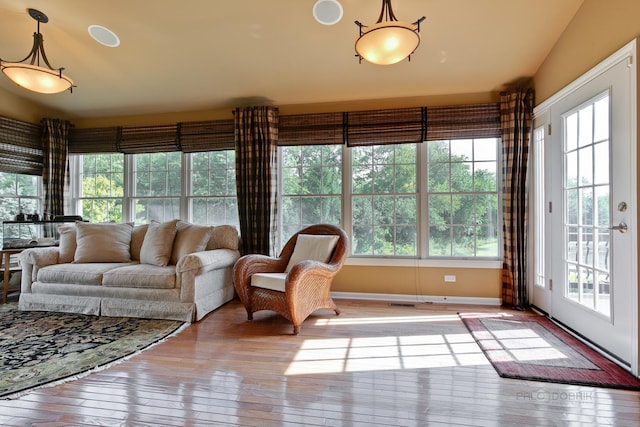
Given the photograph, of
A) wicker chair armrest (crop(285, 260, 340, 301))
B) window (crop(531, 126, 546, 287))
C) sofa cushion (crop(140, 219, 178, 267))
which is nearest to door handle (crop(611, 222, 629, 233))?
window (crop(531, 126, 546, 287))

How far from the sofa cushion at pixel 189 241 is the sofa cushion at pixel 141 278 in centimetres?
30

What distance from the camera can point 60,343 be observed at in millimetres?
2527

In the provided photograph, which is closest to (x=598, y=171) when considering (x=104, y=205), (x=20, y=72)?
(x=20, y=72)

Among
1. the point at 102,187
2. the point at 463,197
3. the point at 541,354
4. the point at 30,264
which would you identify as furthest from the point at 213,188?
the point at 541,354

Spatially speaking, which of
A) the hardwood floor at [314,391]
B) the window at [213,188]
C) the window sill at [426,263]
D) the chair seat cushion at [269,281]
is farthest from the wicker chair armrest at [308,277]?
the window at [213,188]

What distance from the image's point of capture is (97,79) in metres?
3.87

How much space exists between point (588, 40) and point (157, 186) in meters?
5.04

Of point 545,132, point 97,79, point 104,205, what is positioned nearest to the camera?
point 545,132

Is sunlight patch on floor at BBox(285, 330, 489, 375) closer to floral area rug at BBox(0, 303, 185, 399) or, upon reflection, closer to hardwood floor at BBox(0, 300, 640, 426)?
hardwood floor at BBox(0, 300, 640, 426)

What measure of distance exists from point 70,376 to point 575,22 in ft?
15.6

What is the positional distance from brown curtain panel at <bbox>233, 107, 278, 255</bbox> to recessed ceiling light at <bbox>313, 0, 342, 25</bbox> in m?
1.32

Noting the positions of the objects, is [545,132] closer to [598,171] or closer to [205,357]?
[598,171]

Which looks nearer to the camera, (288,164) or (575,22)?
(575,22)

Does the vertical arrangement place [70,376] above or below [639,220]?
below
